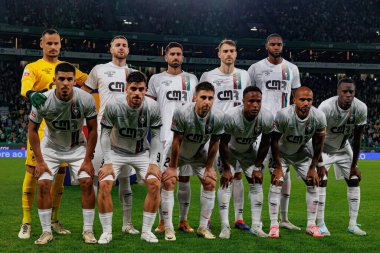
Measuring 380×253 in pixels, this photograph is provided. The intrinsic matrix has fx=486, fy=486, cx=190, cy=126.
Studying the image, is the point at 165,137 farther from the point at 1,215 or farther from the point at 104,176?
the point at 1,215

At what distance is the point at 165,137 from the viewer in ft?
22.4

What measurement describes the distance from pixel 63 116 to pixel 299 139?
3012 mm

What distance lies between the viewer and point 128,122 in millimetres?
5855

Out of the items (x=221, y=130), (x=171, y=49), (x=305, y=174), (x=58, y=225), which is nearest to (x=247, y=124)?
(x=221, y=130)

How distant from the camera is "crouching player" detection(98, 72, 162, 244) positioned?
→ 5.72 metres

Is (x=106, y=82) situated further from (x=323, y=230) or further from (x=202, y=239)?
(x=323, y=230)

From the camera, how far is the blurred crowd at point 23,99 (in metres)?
28.1

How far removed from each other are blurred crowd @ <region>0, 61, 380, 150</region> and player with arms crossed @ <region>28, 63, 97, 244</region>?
21.3 meters

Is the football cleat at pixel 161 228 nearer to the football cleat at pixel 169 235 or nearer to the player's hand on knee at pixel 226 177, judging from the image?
the football cleat at pixel 169 235

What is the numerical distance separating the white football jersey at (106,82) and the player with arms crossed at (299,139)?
7.36ft

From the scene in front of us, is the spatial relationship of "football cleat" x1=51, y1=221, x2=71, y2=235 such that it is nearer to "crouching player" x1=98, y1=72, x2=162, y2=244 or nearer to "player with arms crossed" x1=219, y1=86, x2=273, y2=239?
"crouching player" x1=98, y1=72, x2=162, y2=244

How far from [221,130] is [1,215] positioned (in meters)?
4.25

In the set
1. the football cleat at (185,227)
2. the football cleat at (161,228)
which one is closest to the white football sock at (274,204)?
the football cleat at (185,227)

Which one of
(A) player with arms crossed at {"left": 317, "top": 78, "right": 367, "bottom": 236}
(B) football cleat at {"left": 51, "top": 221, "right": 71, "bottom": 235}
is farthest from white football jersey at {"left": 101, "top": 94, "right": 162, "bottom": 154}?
(A) player with arms crossed at {"left": 317, "top": 78, "right": 367, "bottom": 236}
